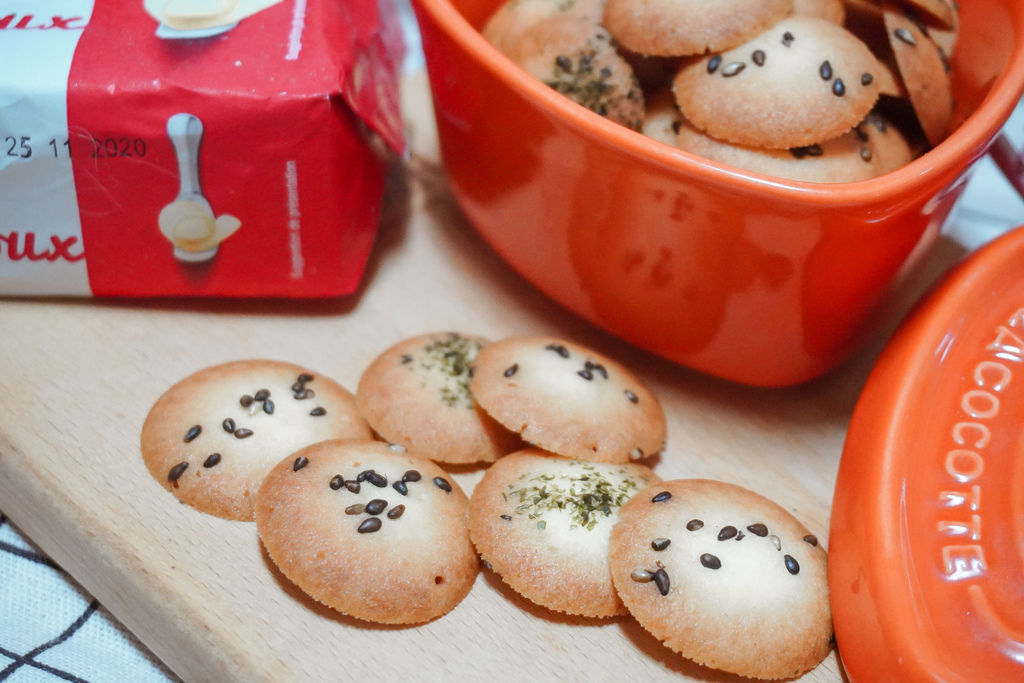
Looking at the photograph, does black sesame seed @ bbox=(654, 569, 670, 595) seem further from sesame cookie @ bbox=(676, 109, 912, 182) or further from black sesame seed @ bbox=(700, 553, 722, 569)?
sesame cookie @ bbox=(676, 109, 912, 182)

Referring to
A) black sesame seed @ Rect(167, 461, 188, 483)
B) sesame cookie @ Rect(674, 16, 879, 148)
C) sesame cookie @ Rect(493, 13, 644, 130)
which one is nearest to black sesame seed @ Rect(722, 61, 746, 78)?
sesame cookie @ Rect(674, 16, 879, 148)

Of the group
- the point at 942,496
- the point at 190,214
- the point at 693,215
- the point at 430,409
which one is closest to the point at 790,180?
the point at 693,215

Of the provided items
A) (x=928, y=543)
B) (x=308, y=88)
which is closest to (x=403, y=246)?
(x=308, y=88)

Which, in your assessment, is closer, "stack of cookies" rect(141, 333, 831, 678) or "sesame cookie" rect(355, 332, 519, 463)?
"stack of cookies" rect(141, 333, 831, 678)

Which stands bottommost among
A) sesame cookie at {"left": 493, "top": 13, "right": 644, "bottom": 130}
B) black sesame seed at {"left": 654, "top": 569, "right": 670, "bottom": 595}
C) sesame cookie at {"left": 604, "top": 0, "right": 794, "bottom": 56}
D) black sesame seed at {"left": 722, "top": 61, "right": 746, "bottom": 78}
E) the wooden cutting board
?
the wooden cutting board

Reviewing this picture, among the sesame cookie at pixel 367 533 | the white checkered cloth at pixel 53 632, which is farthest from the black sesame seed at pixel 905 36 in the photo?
the white checkered cloth at pixel 53 632

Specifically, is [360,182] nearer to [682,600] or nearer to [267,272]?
[267,272]

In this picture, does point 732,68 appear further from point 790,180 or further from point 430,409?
point 430,409
